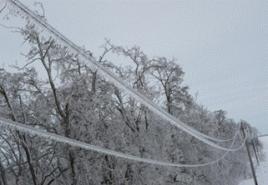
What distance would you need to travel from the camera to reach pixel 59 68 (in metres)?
18.3

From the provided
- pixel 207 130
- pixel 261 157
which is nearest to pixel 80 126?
pixel 207 130

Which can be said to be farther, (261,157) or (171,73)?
(261,157)

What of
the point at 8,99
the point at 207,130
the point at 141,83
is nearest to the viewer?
the point at 8,99

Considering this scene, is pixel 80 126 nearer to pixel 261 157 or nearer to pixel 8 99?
pixel 8 99

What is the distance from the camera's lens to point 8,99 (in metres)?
17.6

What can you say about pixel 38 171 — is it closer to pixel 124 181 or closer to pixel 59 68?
pixel 124 181

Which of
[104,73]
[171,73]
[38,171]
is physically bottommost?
[104,73]

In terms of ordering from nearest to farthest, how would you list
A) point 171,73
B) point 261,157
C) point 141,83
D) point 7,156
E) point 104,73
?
1. point 104,73
2. point 7,156
3. point 141,83
4. point 171,73
5. point 261,157

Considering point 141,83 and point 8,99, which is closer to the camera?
point 8,99

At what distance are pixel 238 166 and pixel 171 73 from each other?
80.7 feet

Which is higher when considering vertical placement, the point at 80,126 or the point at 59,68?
the point at 59,68

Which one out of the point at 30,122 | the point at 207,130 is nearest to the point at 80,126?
the point at 30,122

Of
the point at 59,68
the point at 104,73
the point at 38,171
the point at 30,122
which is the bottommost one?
the point at 104,73

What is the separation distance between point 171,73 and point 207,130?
34.8ft
